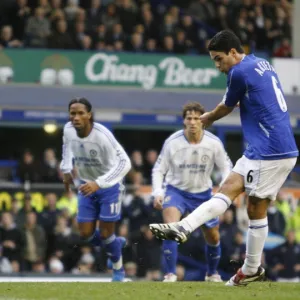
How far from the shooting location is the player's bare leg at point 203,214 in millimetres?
10367

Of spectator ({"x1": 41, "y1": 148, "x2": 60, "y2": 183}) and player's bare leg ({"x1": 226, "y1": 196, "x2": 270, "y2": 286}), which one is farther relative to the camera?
spectator ({"x1": 41, "y1": 148, "x2": 60, "y2": 183})

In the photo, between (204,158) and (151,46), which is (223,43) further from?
(151,46)

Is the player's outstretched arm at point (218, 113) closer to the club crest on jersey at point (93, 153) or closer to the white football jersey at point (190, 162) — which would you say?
the club crest on jersey at point (93, 153)

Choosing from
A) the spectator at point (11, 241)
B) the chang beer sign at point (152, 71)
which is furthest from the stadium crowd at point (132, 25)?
the spectator at point (11, 241)

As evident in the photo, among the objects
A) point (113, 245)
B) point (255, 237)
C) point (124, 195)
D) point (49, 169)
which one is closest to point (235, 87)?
point (255, 237)

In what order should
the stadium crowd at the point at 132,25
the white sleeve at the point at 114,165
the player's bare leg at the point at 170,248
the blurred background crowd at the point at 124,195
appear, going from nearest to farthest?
the white sleeve at the point at 114,165
the player's bare leg at the point at 170,248
the blurred background crowd at the point at 124,195
the stadium crowd at the point at 132,25

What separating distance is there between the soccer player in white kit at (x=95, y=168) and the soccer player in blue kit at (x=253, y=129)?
3.31 metres

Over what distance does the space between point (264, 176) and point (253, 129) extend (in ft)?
1.42

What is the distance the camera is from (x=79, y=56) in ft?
80.5

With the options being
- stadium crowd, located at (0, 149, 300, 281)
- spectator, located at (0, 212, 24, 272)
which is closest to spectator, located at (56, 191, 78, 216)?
stadium crowd, located at (0, 149, 300, 281)

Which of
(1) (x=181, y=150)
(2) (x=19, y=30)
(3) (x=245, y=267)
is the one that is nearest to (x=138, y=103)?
(2) (x=19, y=30)

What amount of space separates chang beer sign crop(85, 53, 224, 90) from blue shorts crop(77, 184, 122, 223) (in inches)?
407

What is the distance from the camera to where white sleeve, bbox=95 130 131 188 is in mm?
13750

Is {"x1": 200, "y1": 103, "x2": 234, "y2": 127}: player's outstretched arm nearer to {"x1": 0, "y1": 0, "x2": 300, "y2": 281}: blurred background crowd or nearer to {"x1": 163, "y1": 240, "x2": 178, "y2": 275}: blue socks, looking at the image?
{"x1": 163, "y1": 240, "x2": 178, "y2": 275}: blue socks
